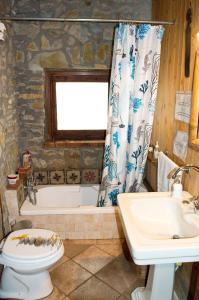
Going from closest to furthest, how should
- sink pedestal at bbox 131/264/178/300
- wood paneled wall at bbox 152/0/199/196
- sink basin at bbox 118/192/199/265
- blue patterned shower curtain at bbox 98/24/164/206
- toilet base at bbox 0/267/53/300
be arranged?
sink basin at bbox 118/192/199/265, sink pedestal at bbox 131/264/178/300, wood paneled wall at bbox 152/0/199/196, toilet base at bbox 0/267/53/300, blue patterned shower curtain at bbox 98/24/164/206

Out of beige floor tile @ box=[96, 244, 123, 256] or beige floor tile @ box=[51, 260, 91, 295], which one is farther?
beige floor tile @ box=[96, 244, 123, 256]

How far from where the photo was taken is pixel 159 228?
151 cm

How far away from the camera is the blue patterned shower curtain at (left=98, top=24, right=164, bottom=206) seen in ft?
7.15

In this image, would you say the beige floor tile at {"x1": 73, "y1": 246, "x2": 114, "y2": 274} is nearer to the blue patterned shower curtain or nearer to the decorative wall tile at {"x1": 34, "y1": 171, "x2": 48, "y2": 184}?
the blue patterned shower curtain

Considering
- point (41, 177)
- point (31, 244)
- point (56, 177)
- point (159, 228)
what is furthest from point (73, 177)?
point (159, 228)

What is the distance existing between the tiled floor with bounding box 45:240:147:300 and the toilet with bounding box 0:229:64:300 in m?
0.14

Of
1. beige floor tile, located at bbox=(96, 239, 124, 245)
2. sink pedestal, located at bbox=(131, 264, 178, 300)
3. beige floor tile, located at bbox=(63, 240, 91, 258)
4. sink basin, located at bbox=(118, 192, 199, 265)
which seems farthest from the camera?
beige floor tile, located at bbox=(96, 239, 124, 245)

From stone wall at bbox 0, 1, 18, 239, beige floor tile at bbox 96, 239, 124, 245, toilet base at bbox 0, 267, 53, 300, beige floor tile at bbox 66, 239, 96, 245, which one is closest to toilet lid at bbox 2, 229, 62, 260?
toilet base at bbox 0, 267, 53, 300

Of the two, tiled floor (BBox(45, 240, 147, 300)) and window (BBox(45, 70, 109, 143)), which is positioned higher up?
window (BBox(45, 70, 109, 143))

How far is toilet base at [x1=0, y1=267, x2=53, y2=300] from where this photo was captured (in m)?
1.84

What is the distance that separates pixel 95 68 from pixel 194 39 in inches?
53.4

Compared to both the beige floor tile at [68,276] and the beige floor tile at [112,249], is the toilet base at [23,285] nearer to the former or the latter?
the beige floor tile at [68,276]

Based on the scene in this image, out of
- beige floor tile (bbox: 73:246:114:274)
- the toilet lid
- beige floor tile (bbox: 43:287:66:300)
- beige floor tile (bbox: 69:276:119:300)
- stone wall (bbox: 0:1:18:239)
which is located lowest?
beige floor tile (bbox: 43:287:66:300)

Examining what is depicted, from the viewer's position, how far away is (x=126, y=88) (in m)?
2.22
